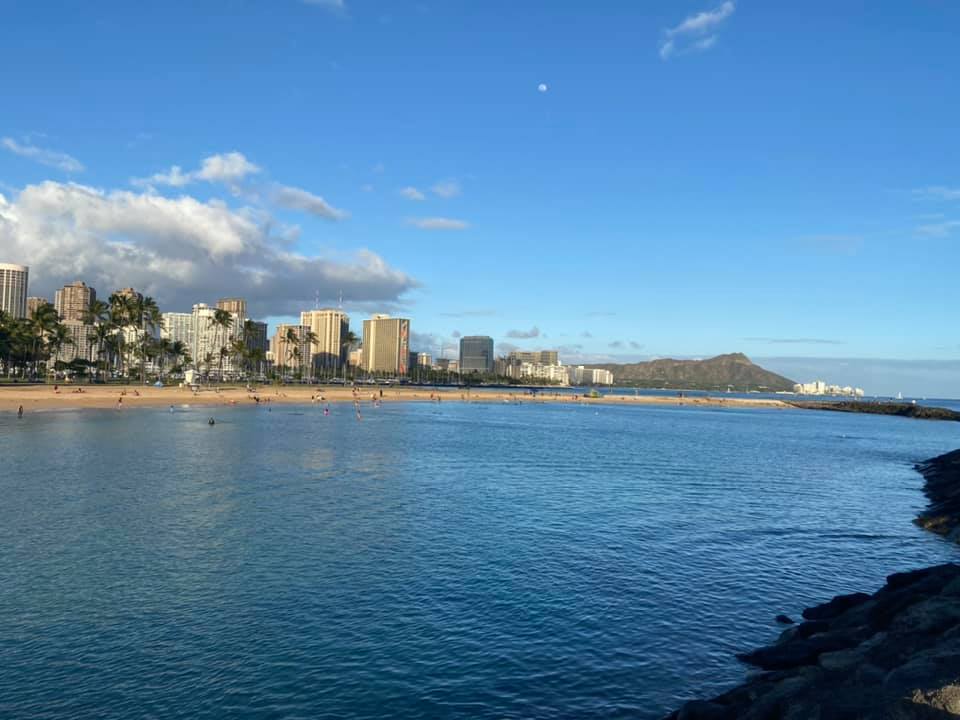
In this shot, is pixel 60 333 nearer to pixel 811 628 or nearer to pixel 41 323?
pixel 41 323

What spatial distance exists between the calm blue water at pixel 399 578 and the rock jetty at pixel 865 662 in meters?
1.37

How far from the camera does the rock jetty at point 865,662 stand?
376 inches

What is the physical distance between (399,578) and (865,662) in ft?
43.6

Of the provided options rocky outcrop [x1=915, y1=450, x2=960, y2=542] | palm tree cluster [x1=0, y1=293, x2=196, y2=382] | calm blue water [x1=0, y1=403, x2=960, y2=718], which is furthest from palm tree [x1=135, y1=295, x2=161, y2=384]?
rocky outcrop [x1=915, y1=450, x2=960, y2=542]

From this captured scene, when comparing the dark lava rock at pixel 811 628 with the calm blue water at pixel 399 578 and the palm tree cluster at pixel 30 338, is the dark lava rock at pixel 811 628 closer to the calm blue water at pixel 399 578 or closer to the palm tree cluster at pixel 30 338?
the calm blue water at pixel 399 578

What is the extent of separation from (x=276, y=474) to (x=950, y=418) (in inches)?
7113

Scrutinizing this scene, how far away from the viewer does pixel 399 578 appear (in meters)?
20.7

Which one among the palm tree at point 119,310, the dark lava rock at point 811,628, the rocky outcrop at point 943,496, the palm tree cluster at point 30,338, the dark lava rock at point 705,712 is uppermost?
the palm tree at point 119,310

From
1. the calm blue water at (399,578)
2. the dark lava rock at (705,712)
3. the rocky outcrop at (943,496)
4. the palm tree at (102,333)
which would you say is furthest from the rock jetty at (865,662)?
the palm tree at (102,333)

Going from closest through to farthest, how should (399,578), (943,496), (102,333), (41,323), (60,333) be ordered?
(399,578) → (943,496) → (41,323) → (60,333) → (102,333)

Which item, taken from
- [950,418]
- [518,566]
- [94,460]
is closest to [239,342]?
[94,460]

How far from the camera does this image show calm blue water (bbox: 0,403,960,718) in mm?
13508

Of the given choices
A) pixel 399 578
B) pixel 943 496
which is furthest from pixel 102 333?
pixel 943 496

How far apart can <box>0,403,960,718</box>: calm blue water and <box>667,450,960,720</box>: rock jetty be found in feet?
4.49
